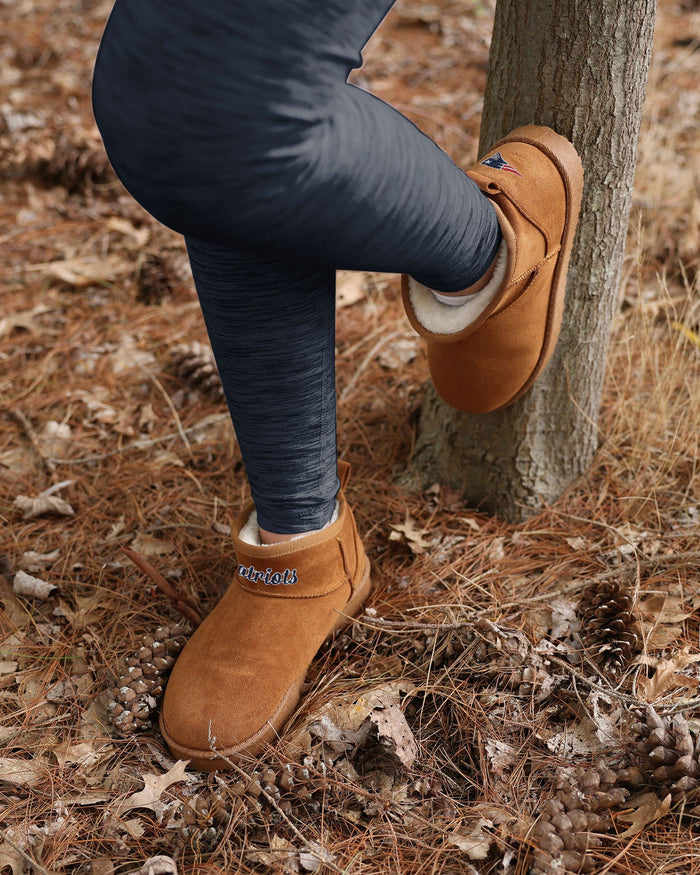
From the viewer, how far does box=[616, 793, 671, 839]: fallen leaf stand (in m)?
1.01

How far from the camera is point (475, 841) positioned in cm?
103

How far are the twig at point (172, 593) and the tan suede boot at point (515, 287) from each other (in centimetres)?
65

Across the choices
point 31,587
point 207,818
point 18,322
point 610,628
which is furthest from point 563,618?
point 18,322

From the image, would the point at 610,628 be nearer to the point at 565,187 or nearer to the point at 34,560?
the point at 565,187

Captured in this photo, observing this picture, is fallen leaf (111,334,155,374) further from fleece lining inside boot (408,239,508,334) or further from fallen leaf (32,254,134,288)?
fleece lining inside boot (408,239,508,334)

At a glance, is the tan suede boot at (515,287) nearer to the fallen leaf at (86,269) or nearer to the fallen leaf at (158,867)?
the fallen leaf at (158,867)

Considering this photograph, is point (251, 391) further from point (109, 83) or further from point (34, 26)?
point (34, 26)

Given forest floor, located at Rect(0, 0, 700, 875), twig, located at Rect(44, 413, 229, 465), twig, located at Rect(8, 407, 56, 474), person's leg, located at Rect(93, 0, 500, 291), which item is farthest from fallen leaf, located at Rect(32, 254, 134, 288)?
person's leg, located at Rect(93, 0, 500, 291)

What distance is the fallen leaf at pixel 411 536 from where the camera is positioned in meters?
1.50

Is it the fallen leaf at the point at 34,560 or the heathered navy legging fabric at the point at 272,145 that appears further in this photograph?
the fallen leaf at the point at 34,560

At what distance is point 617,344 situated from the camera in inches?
74.8

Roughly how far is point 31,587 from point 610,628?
1122 mm

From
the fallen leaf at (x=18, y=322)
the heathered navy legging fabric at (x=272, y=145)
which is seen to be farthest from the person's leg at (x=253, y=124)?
the fallen leaf at (x=18, y=322)

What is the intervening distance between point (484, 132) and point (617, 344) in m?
0.77
